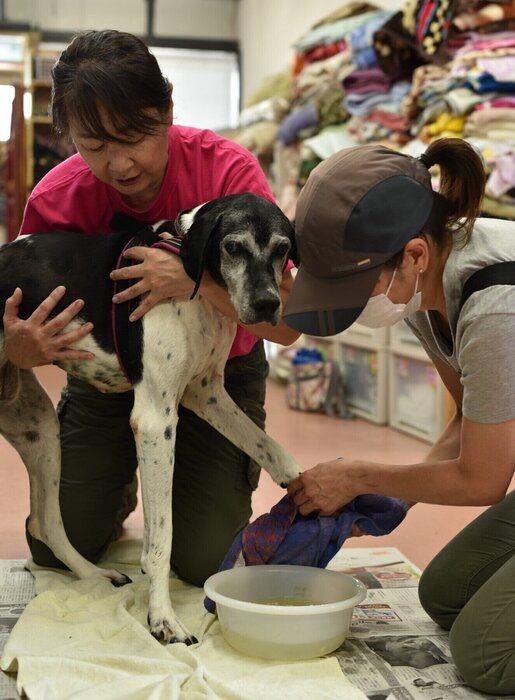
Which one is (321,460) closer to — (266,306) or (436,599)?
(436,599)

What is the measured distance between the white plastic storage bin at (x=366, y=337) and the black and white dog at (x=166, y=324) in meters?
2.29

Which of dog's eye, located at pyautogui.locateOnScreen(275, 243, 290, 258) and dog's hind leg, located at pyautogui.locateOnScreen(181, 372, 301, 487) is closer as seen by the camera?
dog's eye, located at pyautogui.locateOnScreen(275, 243, 290, 258)

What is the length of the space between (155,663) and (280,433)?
2562mm

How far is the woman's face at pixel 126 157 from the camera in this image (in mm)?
1960

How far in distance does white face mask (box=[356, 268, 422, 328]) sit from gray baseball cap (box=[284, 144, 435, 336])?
0.05 m

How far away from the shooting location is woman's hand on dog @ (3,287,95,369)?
203cm

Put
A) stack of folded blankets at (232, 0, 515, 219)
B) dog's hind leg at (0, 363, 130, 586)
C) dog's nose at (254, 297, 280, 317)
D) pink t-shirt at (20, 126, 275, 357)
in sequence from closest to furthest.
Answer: dog's nose at (254, 297, 280, 317), pink t-shirt at (20, 126, 275, 357), dog's hind leg at (0, 363, 130, 586), stack of folded blankets at (232, 0, 515, 219)

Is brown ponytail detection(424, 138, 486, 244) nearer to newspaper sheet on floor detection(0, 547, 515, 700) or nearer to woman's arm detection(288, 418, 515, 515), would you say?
woman's arm detection(288, 418, 515, 515)

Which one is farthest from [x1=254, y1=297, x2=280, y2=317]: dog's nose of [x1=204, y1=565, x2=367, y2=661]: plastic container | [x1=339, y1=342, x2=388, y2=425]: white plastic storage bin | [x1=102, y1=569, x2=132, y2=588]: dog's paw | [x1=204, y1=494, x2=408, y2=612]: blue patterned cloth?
[x1=339, y1=342, x2=388, y2=425]: white plastic storage bin

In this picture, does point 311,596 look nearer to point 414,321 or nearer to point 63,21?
point 414,321

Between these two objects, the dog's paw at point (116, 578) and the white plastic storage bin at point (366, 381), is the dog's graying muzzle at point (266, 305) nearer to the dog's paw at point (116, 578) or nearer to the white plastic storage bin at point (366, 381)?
the dog's paw at point (116, 578)

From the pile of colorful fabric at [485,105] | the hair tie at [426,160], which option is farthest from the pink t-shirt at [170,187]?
the pile of colorful fabric at [485,105]

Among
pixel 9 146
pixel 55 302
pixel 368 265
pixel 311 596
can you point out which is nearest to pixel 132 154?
pixel 55 302

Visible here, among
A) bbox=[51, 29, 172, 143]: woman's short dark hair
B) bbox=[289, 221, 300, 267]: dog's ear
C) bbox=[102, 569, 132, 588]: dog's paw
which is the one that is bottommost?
bbox=[102, 569, 132, 588]: dog's paw
